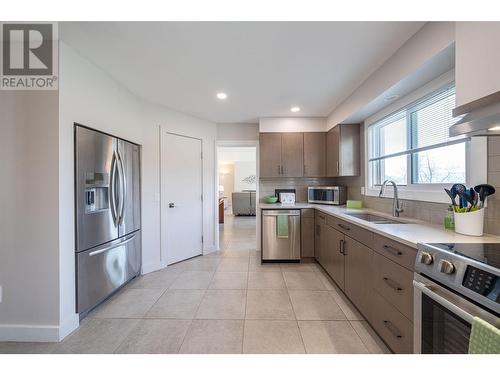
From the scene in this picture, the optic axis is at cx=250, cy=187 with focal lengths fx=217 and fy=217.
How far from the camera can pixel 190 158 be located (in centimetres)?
367

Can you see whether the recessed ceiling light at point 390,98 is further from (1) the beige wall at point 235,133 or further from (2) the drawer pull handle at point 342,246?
(1) the beige wall at point 235,133

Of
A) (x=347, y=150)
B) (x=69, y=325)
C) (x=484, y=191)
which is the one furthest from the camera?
(x=347, y=150)

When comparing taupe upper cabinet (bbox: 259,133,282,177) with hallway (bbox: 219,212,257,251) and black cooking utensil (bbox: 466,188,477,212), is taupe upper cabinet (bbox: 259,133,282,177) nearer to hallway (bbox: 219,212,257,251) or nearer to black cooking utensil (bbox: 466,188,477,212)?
hallway (bbox: 219,212,257,251)

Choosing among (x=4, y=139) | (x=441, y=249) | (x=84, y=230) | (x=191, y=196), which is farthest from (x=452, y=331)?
(x=191, y=196)

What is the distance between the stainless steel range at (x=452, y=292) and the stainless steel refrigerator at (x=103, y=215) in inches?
99.3

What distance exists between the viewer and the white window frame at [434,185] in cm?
151

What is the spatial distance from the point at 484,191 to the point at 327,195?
230 cm

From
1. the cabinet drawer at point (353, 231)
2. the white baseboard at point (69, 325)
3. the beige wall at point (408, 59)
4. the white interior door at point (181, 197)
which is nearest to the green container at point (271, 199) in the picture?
the white interior door at point (181, 197)

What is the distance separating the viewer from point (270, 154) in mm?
3809

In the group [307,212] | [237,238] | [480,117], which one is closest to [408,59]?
[480,117]

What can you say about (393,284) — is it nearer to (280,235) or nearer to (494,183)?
(494,183)

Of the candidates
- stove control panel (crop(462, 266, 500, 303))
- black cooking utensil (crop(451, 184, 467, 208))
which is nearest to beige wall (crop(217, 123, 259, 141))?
black cooking utensil (crop(451, 184, 467, 208))

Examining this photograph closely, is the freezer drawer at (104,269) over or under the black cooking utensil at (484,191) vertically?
under
